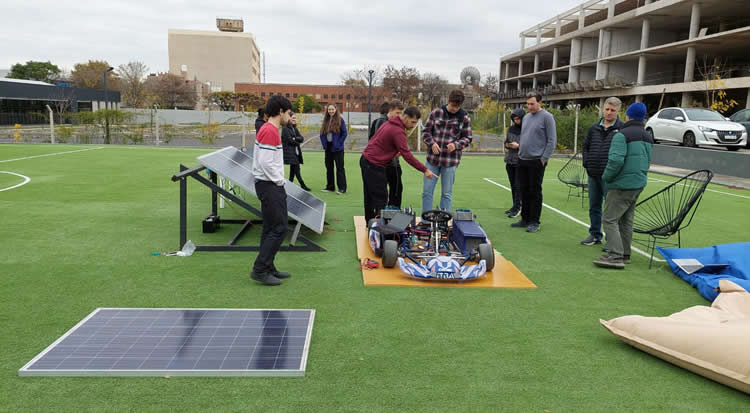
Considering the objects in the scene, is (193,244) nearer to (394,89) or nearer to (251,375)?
(251,375)

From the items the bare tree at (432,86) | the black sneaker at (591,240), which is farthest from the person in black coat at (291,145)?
the bare tree at (432,86)

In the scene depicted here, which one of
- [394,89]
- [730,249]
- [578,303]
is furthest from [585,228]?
[394,89]

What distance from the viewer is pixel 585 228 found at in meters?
8.63

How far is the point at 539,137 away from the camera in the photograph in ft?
26.1

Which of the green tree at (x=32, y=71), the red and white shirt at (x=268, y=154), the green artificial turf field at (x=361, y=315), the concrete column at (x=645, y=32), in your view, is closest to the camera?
the green artificial turf field at (x=361, y=315)

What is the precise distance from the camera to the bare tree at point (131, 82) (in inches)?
2825

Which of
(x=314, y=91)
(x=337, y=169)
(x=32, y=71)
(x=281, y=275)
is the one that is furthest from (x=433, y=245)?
(x=314, y=91)

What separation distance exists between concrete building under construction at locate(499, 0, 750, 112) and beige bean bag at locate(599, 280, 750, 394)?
104 feet

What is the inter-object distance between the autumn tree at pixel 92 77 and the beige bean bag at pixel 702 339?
3491 inches

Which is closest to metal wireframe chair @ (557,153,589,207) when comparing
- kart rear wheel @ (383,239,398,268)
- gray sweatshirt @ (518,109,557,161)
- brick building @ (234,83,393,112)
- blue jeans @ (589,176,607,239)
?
gray sweatshirt @ (518,109,557,161)

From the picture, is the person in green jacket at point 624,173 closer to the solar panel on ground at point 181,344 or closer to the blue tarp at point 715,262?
the blue tarp at point 715,262

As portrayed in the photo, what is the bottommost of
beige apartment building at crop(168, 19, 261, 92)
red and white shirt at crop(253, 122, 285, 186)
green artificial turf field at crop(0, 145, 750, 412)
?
green artificial turf field at crop(0, 145, 750, 412)

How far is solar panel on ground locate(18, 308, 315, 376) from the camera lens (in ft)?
11.3

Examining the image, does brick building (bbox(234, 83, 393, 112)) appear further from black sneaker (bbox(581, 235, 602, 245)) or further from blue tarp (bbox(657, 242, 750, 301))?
blue tarp (bbox(657, 242, 750, 301))
